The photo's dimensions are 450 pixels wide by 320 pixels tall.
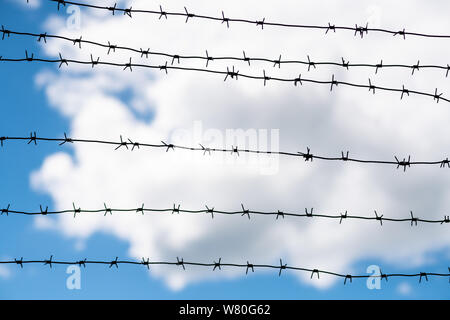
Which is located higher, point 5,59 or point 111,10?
point 111,10
